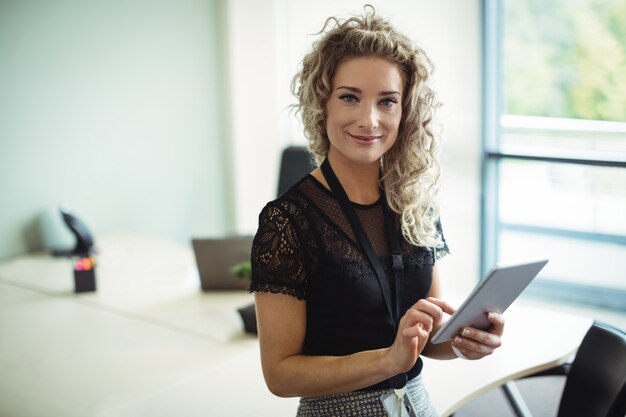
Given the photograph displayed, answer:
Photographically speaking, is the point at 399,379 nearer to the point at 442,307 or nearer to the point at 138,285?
the point at 442,307

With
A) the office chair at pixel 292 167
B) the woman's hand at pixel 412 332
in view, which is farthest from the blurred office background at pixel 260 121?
the woman's hand at pixel 412 332

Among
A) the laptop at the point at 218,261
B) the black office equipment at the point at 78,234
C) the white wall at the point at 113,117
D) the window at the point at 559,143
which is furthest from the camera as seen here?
the window at the point at 559,143

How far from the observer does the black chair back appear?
1.91m

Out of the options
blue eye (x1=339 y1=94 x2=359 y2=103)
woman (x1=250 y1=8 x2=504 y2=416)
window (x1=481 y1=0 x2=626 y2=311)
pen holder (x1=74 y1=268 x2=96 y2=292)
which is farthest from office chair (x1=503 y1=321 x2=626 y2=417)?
window (x1=481 y1=0 x2=626 y2=311)

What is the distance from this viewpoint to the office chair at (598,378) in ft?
6.26

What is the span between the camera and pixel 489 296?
1.54 m

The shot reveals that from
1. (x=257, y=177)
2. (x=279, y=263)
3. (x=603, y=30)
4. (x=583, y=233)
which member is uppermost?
(x=603, y=30)

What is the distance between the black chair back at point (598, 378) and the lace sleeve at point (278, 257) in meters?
0.90

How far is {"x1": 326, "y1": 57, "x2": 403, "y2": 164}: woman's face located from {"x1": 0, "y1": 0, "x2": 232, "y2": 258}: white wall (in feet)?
9.38

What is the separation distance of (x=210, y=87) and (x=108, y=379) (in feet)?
9.75

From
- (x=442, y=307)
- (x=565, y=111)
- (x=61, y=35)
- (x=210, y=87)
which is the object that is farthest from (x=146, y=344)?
(x=565, y=111)

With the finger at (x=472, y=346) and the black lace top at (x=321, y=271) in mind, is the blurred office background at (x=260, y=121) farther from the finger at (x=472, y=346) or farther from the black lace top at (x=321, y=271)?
the finger at (x=472, y=346)

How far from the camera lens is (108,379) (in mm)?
2449

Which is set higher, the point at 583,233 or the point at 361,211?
the point at 361,211
